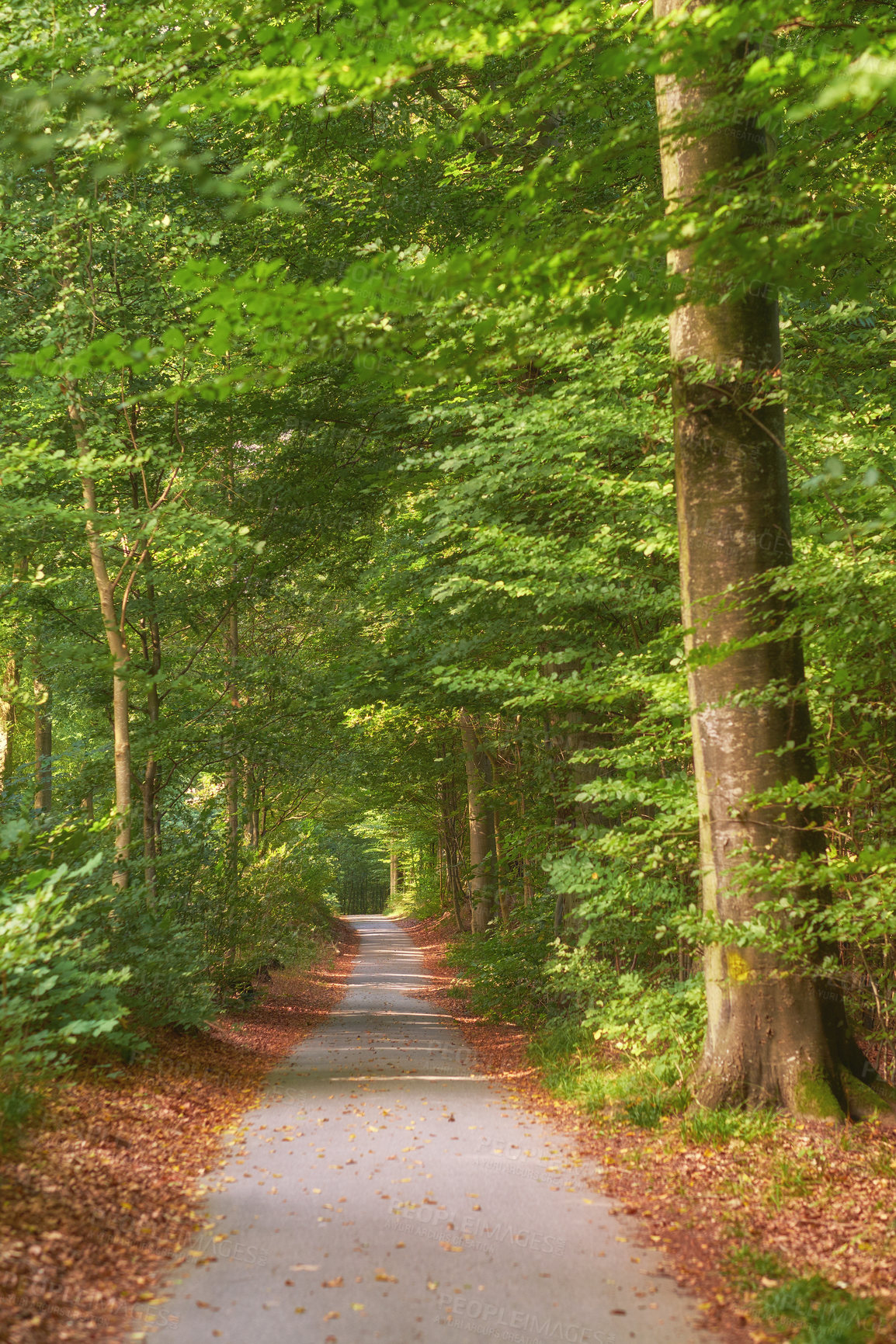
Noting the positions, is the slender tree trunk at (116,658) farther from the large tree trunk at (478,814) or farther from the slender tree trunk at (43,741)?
the large tree trunk at (478,814)

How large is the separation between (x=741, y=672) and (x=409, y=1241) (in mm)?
3864

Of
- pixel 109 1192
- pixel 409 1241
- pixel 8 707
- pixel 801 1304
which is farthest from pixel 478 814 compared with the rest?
pixel 801 1304

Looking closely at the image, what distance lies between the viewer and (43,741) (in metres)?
18.7

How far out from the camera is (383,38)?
5.93 meters

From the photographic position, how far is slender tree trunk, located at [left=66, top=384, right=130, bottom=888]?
10.8 meters

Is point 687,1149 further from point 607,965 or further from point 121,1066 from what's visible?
point 121,1066

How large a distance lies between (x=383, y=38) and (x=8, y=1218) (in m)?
6.58

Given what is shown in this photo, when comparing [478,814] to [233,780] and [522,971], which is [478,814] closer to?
[233,780]

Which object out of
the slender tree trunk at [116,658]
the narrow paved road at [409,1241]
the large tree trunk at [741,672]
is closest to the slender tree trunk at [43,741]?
the slender tree trunk at [116,658]

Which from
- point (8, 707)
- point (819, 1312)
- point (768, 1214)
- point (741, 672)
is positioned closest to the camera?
point (819, 1312)

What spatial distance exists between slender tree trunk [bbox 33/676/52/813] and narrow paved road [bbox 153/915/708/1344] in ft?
27.2

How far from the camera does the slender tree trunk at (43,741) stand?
15508 millimetres

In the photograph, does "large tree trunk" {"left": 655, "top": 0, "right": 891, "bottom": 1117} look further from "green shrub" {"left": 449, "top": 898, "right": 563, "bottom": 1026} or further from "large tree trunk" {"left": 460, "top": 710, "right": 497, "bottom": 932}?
"large tree trunk" {"left": 460, "top": 710, "right": 497, "bottom": 932}

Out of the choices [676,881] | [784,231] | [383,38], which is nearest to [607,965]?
[676,881]
